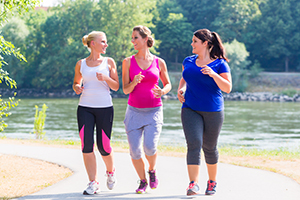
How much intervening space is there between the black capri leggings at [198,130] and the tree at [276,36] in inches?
2357

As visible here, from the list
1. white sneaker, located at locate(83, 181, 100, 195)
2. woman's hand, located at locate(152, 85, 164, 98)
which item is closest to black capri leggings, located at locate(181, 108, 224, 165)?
woman's hand, located at locate(152, 85, 164, 98)

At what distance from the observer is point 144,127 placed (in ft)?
16.6

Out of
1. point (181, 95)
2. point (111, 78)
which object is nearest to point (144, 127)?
point (181, 95)

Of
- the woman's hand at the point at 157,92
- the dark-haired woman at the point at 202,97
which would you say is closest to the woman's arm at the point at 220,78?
the dark-haired woman at the point at 202,97

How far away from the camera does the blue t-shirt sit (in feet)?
15.7

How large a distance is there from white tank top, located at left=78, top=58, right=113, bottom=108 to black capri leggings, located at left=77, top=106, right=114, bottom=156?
71 millimetres

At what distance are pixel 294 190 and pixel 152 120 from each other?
207cm

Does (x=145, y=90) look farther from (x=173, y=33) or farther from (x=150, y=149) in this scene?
(x=173, y=33)

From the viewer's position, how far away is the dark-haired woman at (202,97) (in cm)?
477

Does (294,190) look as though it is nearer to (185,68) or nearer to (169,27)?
(185,68)

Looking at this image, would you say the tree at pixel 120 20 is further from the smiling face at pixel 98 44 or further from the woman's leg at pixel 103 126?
the woman's leg at pixel 103 126

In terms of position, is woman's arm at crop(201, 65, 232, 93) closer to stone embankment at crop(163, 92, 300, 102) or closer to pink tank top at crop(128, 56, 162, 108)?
pink tank top at crop(128, 56, 162, 108)

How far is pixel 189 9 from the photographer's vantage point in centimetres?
7519

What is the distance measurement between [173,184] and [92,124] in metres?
1.47
